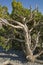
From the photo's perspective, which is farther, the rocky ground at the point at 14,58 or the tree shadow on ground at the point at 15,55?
the tree shadow on ground at the point at 15,55

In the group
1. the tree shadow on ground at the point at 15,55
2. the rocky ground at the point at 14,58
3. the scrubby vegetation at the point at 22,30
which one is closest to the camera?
the rocky ground at the point at 14,58

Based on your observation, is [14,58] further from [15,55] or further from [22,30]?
[22,30]

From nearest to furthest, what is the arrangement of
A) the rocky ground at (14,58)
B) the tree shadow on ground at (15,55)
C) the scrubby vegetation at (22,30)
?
the rocky ground at (14,58)
the scrubby vegetation at (22,30)
the tree shadow on ground at (15,55)

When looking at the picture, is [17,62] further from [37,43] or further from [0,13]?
[0,13]

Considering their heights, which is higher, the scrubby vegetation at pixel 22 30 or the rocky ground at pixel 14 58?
the scrubby vegetation at pixel 22 30

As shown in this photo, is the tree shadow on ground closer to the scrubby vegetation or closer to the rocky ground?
the rocky ground

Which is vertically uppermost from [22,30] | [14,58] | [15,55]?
[22,30]

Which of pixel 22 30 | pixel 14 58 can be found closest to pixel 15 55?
pixel 14 58

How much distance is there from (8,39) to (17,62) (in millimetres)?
2069

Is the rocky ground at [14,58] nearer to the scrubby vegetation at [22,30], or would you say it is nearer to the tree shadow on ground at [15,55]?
the tree shadow on ground at [15,55]

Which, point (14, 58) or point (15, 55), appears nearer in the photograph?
point (14, 58)

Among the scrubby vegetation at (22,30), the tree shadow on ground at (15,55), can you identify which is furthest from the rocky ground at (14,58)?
the scrubby vegetation at (22,30)

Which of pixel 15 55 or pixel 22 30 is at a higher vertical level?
pixel 22 30

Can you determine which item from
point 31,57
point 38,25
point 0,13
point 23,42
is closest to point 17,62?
point 31,57
